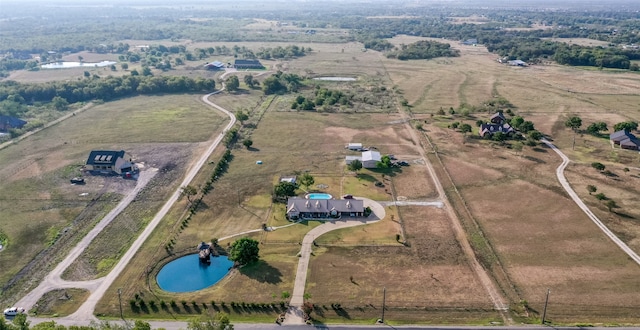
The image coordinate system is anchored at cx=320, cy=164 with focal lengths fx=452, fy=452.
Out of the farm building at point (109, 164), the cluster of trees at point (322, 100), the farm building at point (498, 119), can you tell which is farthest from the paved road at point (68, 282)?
the farm building at point (498, 119)

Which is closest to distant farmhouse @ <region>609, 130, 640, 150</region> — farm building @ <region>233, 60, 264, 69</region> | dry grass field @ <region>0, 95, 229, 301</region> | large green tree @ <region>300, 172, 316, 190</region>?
large green tree @ <region>300, 172, 316, 190</region>

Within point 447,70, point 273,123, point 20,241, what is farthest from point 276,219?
point 447,70

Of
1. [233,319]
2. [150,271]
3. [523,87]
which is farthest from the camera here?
[523,87]

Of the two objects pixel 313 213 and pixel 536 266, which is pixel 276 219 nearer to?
pixel 313 213

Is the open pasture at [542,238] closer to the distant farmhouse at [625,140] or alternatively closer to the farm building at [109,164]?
the distant farmhouse at [625,140]

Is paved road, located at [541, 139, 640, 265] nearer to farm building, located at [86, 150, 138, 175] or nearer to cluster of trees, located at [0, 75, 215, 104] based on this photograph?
farm building, located at [86, 150, 138, 175]

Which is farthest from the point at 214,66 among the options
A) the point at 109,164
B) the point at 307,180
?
the point at 307,180

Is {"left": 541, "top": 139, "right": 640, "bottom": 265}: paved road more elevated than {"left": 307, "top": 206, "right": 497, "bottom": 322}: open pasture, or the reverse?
{"left": 541, "top": 139, "right": 640, "bottom": 265}: paved road
